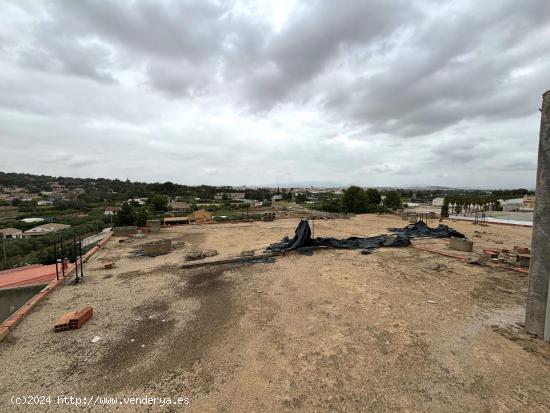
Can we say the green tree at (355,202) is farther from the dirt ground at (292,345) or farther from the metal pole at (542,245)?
the metal pole at (542,245)

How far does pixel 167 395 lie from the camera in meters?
3.80

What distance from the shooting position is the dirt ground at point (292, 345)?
12.4 feet

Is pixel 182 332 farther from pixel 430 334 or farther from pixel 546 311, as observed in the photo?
pixel 546 311

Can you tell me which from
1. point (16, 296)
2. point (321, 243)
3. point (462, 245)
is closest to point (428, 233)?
point (462, 245)

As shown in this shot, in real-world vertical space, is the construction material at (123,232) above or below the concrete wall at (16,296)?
above

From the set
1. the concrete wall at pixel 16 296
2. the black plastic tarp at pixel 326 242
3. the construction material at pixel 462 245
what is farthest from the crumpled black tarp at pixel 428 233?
the concrete wall at pixel 16 296

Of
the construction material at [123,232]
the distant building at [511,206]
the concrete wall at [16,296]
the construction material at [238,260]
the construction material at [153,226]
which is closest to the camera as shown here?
the concrete wall at [16,296]

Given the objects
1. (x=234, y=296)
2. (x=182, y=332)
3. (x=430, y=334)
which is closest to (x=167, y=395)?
(x=182, y=332)

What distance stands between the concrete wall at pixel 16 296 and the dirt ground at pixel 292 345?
291 cm

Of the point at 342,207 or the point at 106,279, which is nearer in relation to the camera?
the point at 106,279

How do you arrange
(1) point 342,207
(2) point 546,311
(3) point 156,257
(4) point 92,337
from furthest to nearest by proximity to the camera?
(1) point 342,207
(3) point 156,257
(4) point 92,337
(2) point 546,311

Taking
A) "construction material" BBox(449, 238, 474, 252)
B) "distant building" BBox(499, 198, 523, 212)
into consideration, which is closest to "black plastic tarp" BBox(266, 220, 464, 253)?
"construction material" BBox(449, 238, 474, 252)

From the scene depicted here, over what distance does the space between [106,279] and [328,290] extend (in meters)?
7.92

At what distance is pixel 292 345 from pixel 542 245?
17.8 feet
